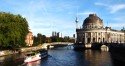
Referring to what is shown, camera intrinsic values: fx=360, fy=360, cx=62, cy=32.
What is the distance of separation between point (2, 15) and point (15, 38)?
8984 mm

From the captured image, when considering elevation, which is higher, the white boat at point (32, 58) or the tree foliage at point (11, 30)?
the tree foliage at point (11, 30)

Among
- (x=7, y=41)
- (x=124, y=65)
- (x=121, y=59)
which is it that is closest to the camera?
(x=124, y=65)

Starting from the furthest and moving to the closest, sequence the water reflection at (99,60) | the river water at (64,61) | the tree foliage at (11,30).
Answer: the tree foliage at (11,30) → the water reflection at (99,60) → the river water at (64,61)

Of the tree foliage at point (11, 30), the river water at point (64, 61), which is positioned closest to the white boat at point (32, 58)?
the river water at point (64, 61)

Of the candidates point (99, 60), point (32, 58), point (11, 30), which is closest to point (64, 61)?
point (99, 60)

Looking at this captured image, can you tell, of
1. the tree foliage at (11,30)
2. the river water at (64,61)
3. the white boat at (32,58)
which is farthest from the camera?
the tree foliage at (11,30)

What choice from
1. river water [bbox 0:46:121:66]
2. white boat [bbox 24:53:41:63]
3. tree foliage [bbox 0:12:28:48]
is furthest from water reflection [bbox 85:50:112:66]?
tree foliage [bbox 0:12:28:48]

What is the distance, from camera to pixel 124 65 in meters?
81.9

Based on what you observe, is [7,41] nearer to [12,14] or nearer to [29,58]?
[12,14]

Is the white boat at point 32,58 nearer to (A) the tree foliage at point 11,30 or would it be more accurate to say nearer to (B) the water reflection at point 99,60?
(B) the water reflection at point 99,60

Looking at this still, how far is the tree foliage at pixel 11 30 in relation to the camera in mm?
119312

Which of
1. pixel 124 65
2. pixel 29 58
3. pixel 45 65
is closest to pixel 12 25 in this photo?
pixel 29 58

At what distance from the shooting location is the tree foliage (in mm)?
119312

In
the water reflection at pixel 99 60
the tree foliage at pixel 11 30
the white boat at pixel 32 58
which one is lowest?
the water reflection at pixel 99 60
